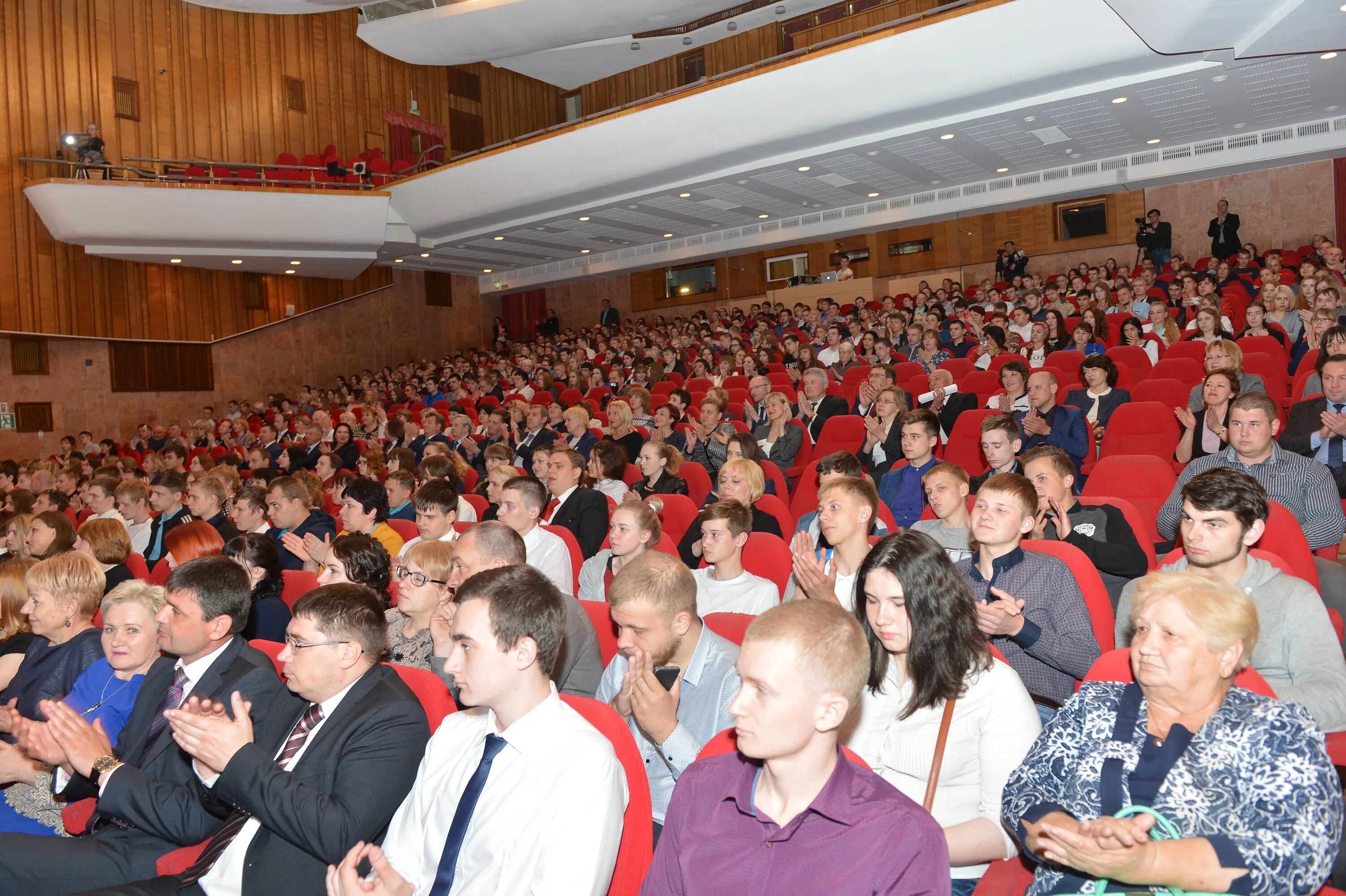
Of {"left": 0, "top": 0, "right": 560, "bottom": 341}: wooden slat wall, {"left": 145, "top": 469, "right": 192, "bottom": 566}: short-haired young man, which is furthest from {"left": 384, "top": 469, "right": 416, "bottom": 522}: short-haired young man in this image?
{"left": 0, "top": 0, "right": 560, "bottom": 341}: wooden slat wall

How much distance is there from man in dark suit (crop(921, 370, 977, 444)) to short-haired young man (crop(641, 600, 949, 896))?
4.61 metres

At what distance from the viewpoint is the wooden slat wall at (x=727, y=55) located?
11953mm

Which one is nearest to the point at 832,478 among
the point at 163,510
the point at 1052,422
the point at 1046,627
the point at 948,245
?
the point at 1046,627

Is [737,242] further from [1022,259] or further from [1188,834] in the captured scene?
[1188,834]

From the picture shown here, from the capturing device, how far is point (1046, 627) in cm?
223

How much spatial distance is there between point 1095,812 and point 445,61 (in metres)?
13.8

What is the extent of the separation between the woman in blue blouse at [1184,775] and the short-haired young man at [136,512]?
5350mm

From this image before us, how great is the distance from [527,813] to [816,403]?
5.23m

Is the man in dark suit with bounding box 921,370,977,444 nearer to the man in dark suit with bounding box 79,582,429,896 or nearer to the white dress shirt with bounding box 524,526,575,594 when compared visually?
the white dress shirt with bounding box 524,526,575,594

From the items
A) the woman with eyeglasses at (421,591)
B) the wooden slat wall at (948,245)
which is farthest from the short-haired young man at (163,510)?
the wooden slat wall at (948,245)

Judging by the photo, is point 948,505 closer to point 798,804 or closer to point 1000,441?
point 1000,441

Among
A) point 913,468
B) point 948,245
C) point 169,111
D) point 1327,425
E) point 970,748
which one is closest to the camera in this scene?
point 970,748

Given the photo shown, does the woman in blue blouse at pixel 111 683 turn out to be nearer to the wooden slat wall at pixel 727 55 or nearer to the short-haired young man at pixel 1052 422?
the short-haired young man at pixel 1052 422

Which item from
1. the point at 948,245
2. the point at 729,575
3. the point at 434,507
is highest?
the point at 948,245
